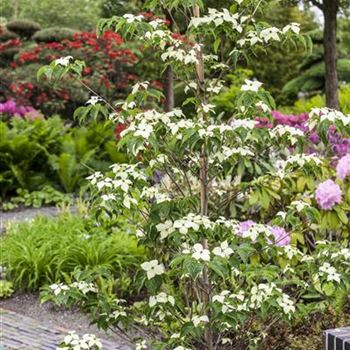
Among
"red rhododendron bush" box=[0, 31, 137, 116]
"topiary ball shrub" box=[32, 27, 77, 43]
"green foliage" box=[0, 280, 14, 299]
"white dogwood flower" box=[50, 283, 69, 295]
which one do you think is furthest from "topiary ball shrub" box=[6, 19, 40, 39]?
"white dogwood flower" box=[50, 283, 69, 295]

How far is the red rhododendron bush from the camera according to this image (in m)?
12.6

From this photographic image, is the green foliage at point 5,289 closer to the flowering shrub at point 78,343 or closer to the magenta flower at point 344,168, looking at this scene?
the flowering shrub at point 78,343

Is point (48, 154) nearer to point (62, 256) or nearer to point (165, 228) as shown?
point (62, 256)

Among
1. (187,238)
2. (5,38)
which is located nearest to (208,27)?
(187,238)

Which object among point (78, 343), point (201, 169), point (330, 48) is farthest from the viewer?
point (330, 48)

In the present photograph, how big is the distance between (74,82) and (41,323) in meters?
8.13

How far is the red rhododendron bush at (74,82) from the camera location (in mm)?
12586

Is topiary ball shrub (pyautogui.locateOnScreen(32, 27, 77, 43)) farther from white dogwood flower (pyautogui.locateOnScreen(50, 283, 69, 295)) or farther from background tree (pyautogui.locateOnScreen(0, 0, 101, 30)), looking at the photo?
white dogwood flower (pyautogui.locateOnScreen(50, 283, 69, 295))

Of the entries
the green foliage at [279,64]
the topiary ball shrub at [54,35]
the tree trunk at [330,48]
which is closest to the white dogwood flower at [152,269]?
the tree trunk at [330,48]

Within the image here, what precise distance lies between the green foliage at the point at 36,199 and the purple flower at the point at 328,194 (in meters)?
4.81

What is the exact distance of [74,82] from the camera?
12.6 m

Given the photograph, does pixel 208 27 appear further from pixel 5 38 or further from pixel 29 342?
pixel 5 38

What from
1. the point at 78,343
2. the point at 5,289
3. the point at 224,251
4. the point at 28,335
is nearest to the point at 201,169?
the point at 224,251

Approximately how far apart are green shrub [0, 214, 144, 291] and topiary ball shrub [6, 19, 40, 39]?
1126 centimetres
